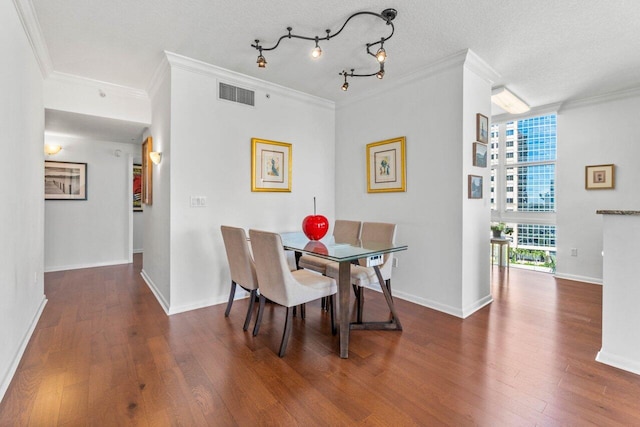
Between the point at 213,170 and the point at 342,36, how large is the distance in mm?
1864

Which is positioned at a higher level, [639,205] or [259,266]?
[639,205]

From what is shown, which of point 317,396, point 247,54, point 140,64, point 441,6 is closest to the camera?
point 317,396

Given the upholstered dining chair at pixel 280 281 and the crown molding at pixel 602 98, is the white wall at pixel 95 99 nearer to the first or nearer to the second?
the upholstered dining chair at pixel 280 281

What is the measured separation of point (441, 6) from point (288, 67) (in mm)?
1619

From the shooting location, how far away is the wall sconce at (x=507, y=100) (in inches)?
146

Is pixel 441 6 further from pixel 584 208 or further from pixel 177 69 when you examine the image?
pixel 584 208

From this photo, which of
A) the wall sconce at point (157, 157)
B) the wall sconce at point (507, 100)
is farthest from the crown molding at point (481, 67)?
the wall sconce at point (157, 157)

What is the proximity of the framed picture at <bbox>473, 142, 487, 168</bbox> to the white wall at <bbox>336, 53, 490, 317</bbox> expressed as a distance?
0.24 feet

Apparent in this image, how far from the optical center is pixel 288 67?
327cm

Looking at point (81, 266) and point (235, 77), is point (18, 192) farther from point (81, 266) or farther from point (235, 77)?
point (81, 266)

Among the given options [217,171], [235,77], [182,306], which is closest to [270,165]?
[217,171]

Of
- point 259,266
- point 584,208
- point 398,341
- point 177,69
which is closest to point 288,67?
point 177,69

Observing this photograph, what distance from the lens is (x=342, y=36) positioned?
2.63 metres

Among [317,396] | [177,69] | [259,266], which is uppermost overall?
[177,69]
